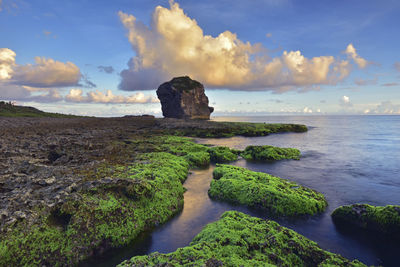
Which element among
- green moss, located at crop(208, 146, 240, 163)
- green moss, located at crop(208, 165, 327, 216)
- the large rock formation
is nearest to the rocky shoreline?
green moss, located at crop(208, 165, 327, 216)

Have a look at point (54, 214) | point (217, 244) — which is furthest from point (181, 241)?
point (54, 214)

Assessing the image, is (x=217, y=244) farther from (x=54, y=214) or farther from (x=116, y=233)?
(x=54, y=214)

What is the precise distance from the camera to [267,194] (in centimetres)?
1345

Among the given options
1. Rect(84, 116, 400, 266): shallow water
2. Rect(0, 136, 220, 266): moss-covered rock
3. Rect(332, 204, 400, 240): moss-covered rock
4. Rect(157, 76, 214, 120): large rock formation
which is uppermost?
Rect(157, 76, 214, 120): large rock formation

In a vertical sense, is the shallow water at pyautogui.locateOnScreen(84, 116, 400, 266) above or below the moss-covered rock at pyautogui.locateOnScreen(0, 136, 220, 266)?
below

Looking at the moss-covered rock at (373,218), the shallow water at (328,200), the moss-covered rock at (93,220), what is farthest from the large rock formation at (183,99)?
the moss-covered rock at (373,218)

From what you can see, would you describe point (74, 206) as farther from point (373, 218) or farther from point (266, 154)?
point (266, 154)

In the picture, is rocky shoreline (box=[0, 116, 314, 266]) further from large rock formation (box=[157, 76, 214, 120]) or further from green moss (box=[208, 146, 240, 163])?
large rock formation (box=[157, 76, 214, 120])

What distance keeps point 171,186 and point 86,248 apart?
647 cm

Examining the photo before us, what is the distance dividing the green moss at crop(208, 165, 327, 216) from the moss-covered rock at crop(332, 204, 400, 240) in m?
1.55

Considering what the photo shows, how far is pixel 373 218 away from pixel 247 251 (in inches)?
292

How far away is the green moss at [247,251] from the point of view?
6.98 m

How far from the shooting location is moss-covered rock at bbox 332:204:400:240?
10055 mm

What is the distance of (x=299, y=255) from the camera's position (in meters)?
7.82
